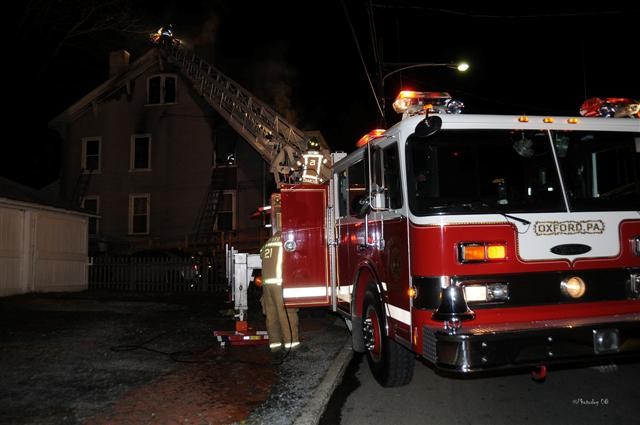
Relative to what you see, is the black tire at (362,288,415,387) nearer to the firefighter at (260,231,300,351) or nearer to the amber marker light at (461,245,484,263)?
the amber marker light at (461,245,484,263)

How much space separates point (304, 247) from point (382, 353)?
82.5 inches

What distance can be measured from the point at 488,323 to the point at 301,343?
3.98 meters

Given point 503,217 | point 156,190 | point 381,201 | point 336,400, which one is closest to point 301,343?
point 336,400

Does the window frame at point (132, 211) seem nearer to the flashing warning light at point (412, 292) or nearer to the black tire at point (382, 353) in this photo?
the black tire at point (382, 353)

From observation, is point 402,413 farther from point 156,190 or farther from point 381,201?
point 156,190

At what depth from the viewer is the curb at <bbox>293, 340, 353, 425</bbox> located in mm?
4602

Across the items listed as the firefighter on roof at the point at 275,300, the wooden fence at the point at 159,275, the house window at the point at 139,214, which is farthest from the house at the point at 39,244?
→ the firefighter on roof at the point at 275,300

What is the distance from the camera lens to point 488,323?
4.11 m

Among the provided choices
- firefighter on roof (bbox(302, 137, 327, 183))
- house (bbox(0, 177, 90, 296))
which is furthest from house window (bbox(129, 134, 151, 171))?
firefighter on roof (bbox(302, 137, 327, 183))

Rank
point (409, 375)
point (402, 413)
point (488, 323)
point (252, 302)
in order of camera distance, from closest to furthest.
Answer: point (488, 323)
point (402, 413)
point (409, 375)
point (252, 302)

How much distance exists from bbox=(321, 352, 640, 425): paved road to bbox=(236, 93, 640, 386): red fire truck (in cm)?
36

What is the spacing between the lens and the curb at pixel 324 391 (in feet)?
15.1

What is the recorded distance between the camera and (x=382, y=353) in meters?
5.23

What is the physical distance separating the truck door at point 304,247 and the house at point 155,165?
14.1 metres
